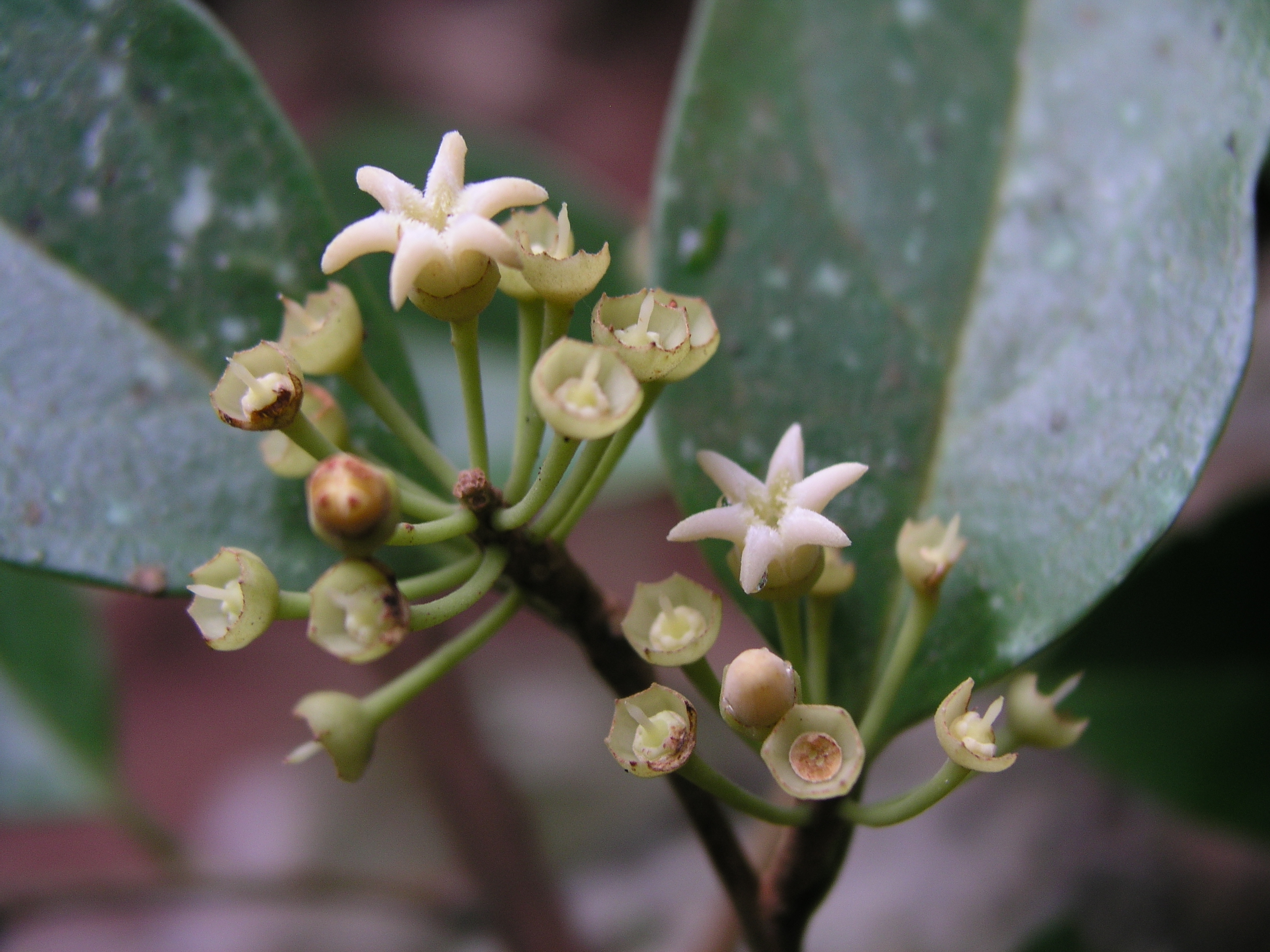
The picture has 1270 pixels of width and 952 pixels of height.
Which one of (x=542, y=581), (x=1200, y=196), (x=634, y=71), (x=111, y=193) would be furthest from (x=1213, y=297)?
(x=634, y=71)

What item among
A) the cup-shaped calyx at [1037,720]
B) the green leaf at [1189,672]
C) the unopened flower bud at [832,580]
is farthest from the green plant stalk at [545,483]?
the green leaf at [1189,672]

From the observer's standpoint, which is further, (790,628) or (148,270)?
(148,270)

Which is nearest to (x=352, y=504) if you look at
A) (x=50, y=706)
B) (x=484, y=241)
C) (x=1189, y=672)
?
(x=484, y=241)

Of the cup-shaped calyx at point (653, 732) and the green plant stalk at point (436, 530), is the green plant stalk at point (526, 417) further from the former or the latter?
the cup-shaped calyx at point (653, 732)

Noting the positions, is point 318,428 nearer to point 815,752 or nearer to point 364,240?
point 364,240

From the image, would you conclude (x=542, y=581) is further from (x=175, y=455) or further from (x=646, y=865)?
(x=646, y=865)

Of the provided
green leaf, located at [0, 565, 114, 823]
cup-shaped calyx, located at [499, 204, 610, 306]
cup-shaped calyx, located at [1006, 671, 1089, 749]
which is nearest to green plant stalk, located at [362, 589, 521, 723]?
cup-shaped calyx, located at [499, 204, 610, 306]
